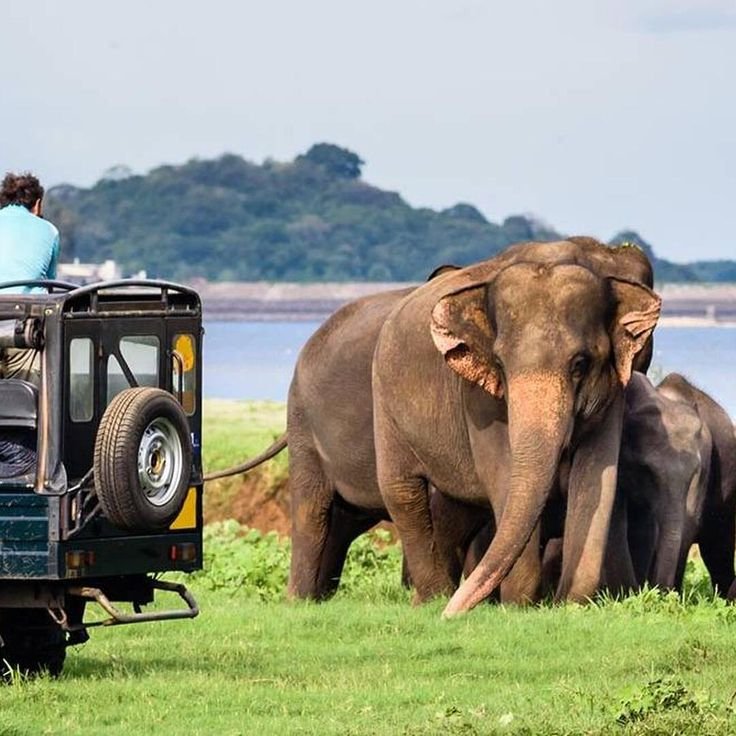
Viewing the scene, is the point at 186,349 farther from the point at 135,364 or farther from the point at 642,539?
the point at 642,539

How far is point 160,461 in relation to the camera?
1262 cm

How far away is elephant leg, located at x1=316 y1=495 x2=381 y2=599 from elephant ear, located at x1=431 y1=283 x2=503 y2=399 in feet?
10.2

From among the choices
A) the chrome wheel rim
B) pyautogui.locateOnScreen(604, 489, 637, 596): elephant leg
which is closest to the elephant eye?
pyautogui.locateOnScreen(604, 489, 637, 596): elephant leg

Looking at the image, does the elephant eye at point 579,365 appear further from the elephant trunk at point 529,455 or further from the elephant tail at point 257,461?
the elephant tail at point 257,461

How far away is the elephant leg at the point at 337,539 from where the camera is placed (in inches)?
769

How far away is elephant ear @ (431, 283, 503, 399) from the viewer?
1659 centimetres

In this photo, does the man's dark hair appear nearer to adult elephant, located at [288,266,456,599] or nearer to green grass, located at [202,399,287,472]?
adult elephant, located at [288,266,456,599]

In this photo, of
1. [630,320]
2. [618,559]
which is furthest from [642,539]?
[630,320]

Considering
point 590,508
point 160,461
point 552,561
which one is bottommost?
point 552,561

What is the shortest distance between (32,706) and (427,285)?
21.7 feet

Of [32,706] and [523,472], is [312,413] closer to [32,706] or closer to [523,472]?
[523,472]

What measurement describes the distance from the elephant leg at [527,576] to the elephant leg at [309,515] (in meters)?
3.00

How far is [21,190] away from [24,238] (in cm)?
34

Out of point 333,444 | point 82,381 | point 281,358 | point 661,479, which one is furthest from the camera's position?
point 281,358
